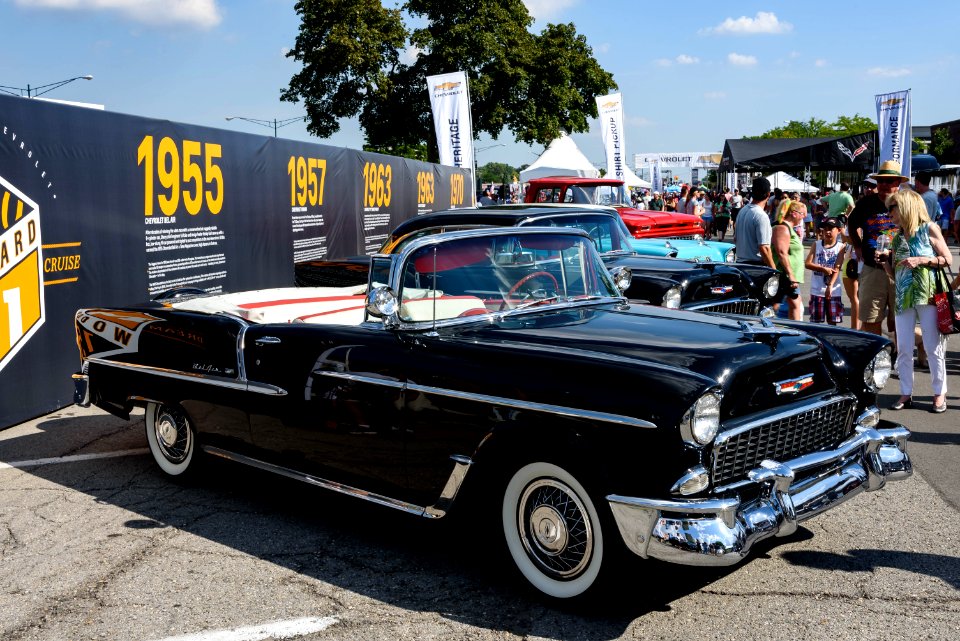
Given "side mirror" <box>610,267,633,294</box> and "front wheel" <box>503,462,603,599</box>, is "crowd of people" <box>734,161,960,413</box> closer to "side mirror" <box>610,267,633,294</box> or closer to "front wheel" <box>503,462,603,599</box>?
"side mirror" <box>610,267,633,294</box>

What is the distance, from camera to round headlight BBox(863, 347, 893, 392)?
166 inches

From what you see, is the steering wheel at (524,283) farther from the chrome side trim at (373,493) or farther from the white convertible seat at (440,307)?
the chrome side trim at (373,493)

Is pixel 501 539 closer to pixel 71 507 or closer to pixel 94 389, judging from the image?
pixel 71 507

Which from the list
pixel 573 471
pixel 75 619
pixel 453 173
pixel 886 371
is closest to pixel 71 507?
pixel 75 619

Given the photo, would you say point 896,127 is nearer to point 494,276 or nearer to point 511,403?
point 494,276

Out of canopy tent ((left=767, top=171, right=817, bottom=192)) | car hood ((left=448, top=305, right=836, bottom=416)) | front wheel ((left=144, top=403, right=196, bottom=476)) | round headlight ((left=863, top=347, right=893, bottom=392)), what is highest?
canopy tent ((left=767, top=171, right=817, bottom=192))

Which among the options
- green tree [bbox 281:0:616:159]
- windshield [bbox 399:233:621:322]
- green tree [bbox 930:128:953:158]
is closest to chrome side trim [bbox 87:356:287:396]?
windshield [bbox 399:233:621:322]

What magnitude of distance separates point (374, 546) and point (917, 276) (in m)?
4.60

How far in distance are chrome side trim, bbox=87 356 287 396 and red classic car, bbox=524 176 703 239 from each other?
10.7 meters

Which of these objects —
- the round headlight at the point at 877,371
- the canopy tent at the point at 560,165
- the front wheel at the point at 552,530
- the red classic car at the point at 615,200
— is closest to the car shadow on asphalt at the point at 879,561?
the round headlight at the point at 877,371

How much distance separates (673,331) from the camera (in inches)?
158

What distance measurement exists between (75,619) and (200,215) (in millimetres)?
6623

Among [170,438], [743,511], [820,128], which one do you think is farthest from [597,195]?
[820,128]

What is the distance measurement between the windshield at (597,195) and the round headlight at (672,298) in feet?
32.5
